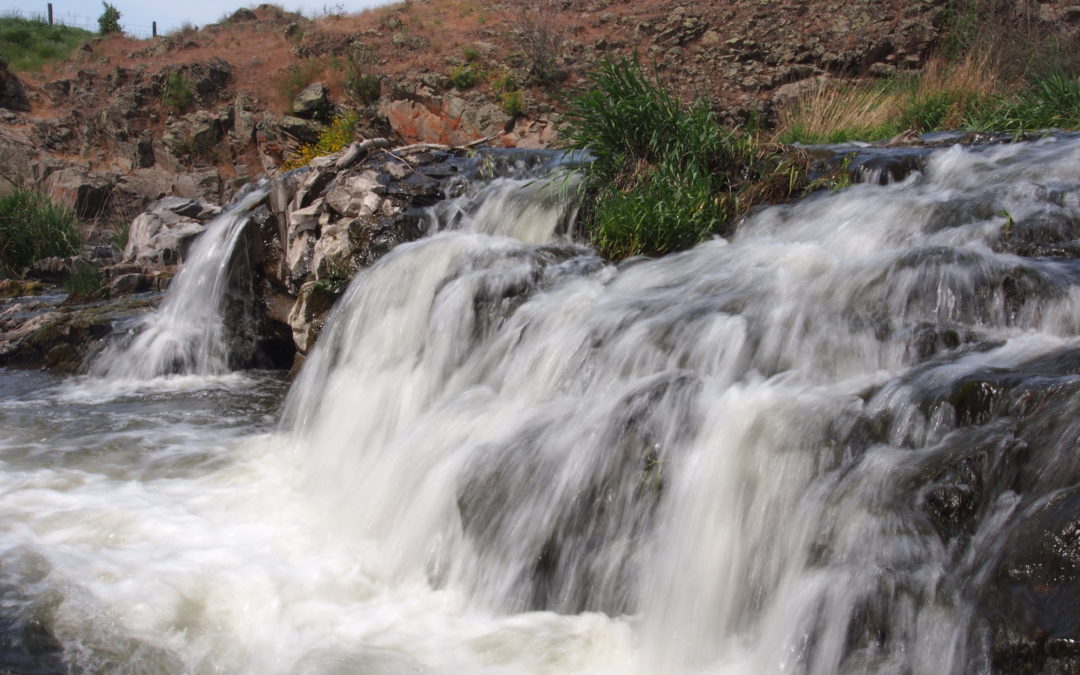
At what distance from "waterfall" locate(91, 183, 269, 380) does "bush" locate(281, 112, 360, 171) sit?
8.57 meters

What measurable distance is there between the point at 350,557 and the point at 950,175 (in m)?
4.81

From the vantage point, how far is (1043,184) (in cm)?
529

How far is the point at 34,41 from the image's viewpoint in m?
29.8

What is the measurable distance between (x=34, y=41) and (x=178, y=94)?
10.9 metres

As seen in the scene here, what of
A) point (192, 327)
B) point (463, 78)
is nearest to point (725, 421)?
point (192, 327)

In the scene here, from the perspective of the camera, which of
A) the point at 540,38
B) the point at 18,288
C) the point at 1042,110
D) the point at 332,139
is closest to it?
the point at 1042,110

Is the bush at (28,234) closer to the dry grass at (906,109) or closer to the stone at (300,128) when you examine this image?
the stone at (300,128)

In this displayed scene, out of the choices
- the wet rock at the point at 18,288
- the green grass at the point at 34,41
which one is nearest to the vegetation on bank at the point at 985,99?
the wet rock at the point at 18,288

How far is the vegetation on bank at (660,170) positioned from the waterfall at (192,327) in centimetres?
374

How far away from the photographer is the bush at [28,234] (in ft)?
43.8

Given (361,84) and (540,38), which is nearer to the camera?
(361,84)

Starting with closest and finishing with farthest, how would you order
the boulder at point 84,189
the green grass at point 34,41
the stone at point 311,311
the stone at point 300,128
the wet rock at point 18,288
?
the stone at point 311,311 < the wet rock at point 18,288 < the boulder at point 84,189 < the stone at point 300,128 < the green grass at point 34,41

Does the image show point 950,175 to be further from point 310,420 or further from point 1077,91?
point 310,420

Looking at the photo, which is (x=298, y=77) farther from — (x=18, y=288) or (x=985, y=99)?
(x=985, y=99)
